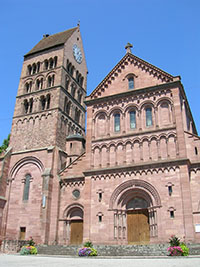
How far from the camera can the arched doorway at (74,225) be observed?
31875 mm

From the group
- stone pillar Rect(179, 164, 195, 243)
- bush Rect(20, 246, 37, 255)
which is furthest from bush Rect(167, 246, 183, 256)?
bush Rect(20, 246, 37, 255)

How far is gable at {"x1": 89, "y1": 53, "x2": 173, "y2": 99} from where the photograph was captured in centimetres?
3291

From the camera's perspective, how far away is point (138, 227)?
93.3ft

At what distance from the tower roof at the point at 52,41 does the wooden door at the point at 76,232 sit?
92.2 feet

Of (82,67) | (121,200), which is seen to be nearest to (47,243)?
(121,200)

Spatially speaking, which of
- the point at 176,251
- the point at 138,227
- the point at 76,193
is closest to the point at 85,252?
the point at 176,251

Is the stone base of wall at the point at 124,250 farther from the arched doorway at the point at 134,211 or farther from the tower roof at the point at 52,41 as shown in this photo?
the tower roof at the point at 52,41

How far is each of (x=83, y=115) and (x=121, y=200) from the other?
71.6 ft

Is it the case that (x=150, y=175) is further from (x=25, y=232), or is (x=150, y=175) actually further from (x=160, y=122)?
(x=25, y=232)

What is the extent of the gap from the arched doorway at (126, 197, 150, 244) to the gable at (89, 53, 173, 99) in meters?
13.0

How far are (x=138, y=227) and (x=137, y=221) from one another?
572mm

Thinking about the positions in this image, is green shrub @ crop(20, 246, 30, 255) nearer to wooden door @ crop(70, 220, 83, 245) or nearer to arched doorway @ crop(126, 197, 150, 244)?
wooden door @ crop(70, 220, 83, 245)

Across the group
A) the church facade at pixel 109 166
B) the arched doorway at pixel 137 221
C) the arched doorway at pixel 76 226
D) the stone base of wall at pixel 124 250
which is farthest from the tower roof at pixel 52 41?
the stone base of wall at pixel 124 250

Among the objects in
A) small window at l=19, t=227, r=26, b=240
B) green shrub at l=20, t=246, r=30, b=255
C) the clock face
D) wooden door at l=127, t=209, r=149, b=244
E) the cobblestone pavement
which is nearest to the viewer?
the cobblestone pavement
